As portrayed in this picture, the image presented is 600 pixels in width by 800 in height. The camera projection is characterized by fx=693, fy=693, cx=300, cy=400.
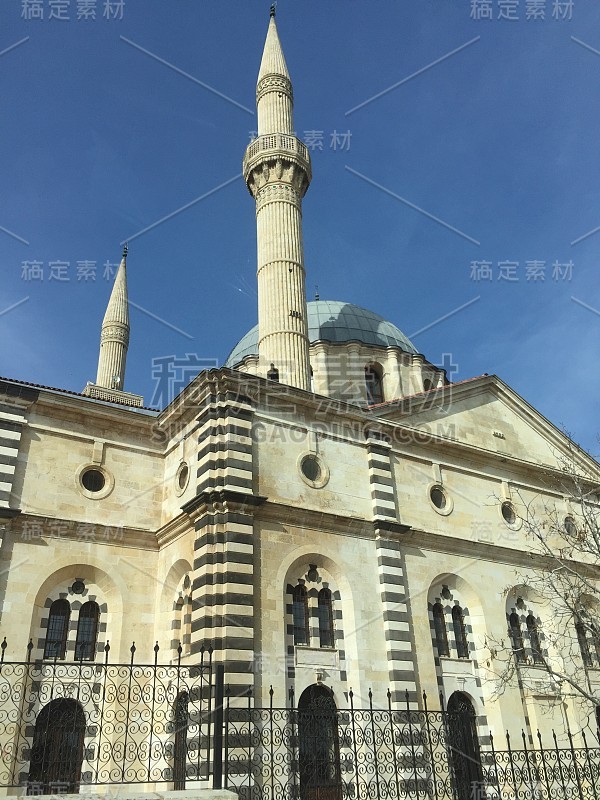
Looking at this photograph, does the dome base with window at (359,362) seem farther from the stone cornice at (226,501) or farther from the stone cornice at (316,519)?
the stone cornice at (226,501)

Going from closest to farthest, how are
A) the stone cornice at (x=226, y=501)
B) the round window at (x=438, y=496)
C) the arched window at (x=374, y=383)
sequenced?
the stone cornice at (x=226, y=501), the round window at (x=438, y=496), the arched window at (x=374, y=383)

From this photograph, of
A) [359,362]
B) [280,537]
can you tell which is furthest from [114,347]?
[280,537]

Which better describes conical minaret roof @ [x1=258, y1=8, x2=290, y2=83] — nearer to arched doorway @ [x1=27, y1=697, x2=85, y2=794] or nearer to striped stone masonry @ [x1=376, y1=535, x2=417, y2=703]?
striped stone masonry @ [x1=376, y1=535, x2=417, y2=703]

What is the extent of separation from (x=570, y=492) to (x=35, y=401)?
16.1 meters

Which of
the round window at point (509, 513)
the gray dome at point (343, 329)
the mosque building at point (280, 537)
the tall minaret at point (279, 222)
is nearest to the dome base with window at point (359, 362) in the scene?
the gray dome at point (343, 329)

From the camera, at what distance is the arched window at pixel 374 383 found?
29.3m

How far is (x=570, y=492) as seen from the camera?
2194 centimetres

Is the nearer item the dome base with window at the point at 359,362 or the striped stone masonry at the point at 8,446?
the striped stone masonry at the point at 8,446

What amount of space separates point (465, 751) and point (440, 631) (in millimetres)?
2888

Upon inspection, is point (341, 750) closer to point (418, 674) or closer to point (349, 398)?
point (418, 674)

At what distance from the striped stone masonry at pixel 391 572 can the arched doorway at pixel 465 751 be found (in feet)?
5.40

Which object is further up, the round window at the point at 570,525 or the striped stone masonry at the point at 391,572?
the round window at the point at 570,525

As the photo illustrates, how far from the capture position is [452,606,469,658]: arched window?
1825 centimetres

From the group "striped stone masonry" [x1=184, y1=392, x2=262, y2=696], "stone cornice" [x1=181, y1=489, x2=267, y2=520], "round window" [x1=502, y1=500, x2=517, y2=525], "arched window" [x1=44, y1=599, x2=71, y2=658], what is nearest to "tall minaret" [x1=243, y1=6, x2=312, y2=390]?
"striped stone masonry" [x1=184, y1=392, x2=262, y2=696]
